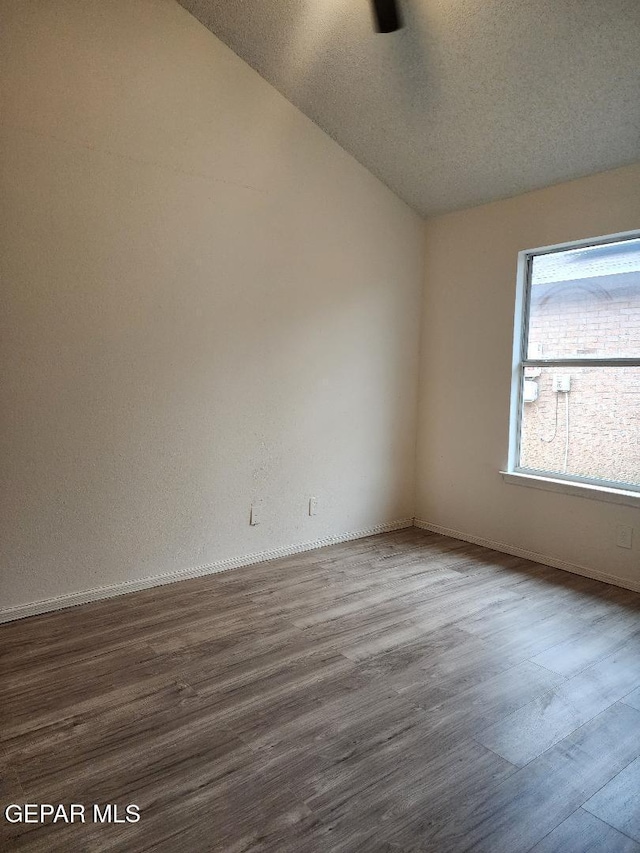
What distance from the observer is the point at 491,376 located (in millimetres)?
3953

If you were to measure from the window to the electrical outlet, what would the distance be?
0.78 feet

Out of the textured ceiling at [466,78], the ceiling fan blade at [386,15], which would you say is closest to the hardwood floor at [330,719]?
the ceiling fan blade at [386,15]

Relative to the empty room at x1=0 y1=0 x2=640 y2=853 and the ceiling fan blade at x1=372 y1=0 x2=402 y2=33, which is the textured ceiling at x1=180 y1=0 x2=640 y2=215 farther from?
the ceiling fan blade at x1=372 y1=0 x2=402 y2=33

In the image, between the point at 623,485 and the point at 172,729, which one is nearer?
the point at 172,729

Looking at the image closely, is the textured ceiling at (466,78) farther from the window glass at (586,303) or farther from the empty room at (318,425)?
the window glass at (586,303)

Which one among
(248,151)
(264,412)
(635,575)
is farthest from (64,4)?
(635,575)

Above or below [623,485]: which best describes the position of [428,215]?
above

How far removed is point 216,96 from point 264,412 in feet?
6.18

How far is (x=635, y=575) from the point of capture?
3.21m

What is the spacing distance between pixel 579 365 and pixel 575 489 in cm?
80

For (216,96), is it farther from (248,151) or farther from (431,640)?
(431,640)

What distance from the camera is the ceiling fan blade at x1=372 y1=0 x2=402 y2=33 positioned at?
6.25ft

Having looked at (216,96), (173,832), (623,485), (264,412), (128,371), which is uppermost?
(216,96)

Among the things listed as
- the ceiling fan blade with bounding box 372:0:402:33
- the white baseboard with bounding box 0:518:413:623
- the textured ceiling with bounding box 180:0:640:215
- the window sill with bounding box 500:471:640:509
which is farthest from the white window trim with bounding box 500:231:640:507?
the ceiling fan blade with bounding box 372:0:402:33
